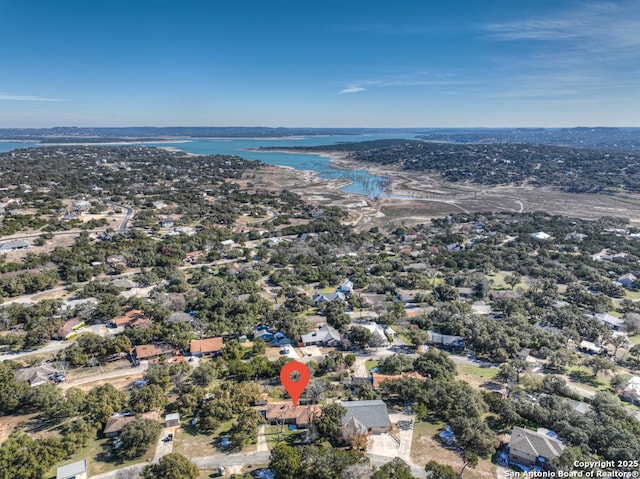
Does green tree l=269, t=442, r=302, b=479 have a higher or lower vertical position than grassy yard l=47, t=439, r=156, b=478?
higher

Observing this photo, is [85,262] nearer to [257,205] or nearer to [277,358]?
[277,358]

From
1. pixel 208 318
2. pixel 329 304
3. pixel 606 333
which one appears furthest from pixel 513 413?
pixel 208 318

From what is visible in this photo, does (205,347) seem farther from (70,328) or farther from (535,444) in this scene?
(535,444)

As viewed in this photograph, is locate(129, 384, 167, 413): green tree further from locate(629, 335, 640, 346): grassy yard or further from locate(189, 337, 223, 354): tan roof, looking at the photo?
locate(629, 335, 640, 346): grassy yard

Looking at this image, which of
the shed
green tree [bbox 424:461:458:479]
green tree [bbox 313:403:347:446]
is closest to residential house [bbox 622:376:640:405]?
green tree [bbox 424:461:458:479]

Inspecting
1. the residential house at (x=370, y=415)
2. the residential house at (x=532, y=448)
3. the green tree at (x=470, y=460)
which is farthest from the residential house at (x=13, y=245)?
the residential house at (x=532, y=448)
